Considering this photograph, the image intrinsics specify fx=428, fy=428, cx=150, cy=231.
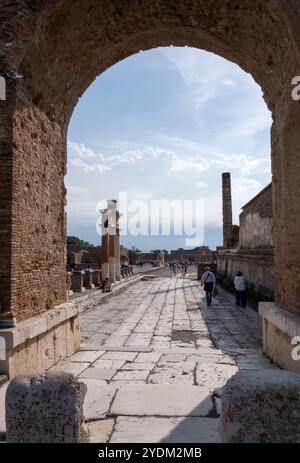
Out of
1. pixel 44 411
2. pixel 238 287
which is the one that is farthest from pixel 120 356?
pixel 238 287

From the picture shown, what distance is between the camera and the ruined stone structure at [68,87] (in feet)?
18.2

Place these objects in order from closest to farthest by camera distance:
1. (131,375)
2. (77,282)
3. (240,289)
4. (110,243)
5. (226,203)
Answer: (131,375) → (240,289) → (77,282) → (110,243) → (226,203)

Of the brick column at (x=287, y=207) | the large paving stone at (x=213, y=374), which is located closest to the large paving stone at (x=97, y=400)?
the large paving stone at (x=213, y=374)

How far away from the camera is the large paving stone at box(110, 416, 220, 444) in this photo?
12.0ft

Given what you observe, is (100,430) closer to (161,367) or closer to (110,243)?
(161,367)

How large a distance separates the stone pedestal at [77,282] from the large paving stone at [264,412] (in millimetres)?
15479

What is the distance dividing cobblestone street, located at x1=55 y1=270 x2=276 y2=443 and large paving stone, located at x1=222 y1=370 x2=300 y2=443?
1.12m

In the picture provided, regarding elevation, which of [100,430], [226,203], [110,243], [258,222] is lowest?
[100,430]

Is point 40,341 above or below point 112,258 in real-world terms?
below

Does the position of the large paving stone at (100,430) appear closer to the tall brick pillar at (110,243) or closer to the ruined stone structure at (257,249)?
the ruined stone structure at (257,249)

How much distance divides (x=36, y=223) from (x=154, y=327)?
199 inches

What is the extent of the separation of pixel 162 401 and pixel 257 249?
12.9m

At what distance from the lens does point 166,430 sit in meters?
3.88
